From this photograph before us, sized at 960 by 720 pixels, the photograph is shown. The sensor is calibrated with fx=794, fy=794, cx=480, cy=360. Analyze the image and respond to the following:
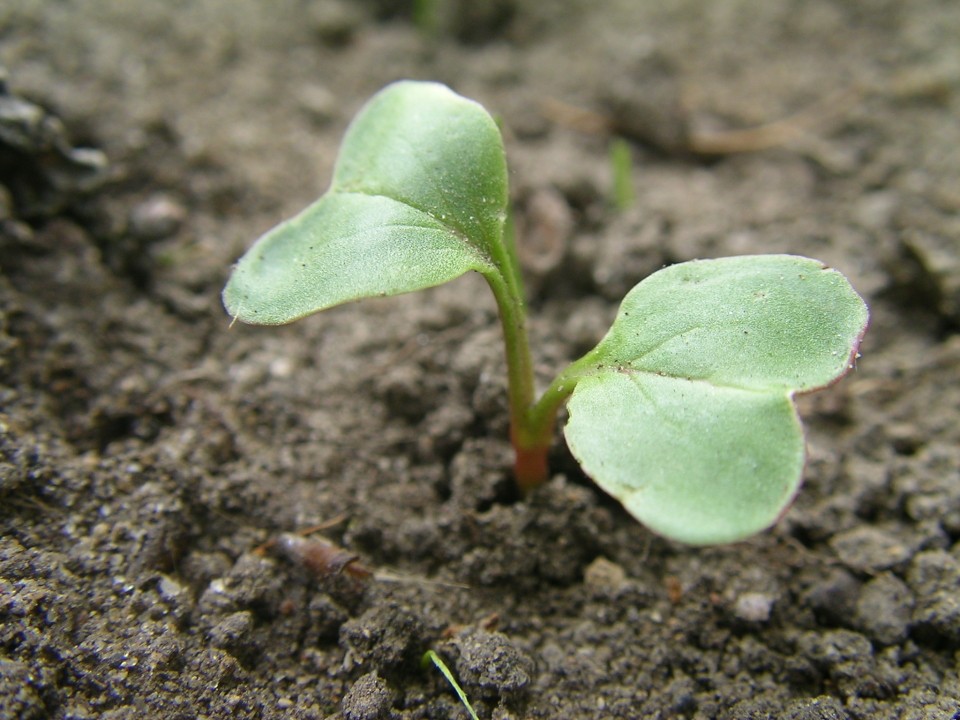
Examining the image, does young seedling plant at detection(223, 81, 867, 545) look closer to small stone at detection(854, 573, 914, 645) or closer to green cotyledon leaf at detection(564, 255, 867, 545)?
green cotyledon leaf at detection(564, 255, 867, 545)

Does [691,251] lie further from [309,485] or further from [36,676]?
[36,676]

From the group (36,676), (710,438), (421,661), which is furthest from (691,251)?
(36,676)

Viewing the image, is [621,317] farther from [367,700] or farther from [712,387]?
[367,700]

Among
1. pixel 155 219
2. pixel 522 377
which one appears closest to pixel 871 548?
pixel 522 377

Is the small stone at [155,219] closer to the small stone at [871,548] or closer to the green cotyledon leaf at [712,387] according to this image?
the green cotyledon leaf at [712,387]

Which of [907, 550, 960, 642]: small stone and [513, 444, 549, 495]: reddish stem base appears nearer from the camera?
[907, 550, 960, 642]: small stone

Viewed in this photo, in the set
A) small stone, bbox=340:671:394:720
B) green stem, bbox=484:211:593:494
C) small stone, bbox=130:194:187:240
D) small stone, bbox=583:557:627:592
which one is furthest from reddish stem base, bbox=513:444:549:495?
small stone, bbox=130:194:187:240
